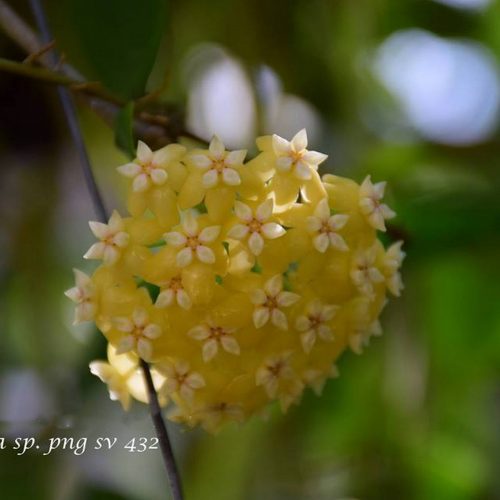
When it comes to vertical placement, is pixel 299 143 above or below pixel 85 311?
above

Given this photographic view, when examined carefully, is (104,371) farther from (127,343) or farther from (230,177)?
(230,177)

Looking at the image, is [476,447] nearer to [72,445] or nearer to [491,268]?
[491,268]

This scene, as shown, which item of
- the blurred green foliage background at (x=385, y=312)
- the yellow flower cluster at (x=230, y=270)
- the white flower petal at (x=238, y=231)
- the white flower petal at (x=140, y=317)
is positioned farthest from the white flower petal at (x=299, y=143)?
the blurred green foliage background at (x=385, y=312)

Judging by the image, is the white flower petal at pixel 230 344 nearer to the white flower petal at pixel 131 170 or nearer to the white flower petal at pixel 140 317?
the white flower petal at pixel 140 317

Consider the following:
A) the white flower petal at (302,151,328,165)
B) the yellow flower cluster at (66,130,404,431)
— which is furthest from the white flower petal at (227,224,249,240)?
the white flower petal at (302,151,328,165)

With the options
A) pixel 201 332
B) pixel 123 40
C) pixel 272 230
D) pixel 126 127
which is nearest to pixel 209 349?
pixel 201 332

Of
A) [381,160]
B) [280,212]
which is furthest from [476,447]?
[280,212]

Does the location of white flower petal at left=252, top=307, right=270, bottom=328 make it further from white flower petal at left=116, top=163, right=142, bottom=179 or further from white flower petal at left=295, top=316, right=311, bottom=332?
white flower petal at left=116, top=163, right=142, bottom=179
